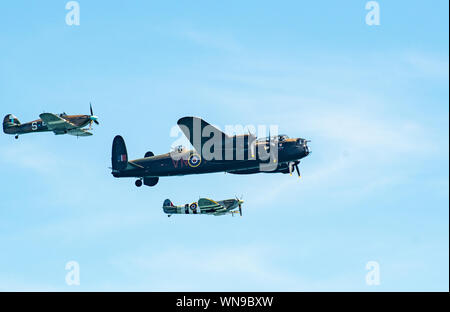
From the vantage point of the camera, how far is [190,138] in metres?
74.9

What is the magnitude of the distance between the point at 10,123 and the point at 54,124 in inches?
319

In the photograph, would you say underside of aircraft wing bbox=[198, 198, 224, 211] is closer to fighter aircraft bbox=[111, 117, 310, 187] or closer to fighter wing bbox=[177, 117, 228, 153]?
fighter aircraft bbox=[111, 117, 310, 187]

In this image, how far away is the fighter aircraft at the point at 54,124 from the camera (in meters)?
82.8

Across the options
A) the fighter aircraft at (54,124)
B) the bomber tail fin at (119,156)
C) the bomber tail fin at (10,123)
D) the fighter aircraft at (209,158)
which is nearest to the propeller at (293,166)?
the fighter aircraft at (209,158)

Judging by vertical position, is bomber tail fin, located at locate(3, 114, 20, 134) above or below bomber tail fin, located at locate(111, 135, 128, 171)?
above

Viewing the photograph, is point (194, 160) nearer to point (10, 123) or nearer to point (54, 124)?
point (54, 124)

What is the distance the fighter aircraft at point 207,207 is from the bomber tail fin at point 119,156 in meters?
8.91

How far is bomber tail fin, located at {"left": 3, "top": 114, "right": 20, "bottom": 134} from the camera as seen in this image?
8781cm

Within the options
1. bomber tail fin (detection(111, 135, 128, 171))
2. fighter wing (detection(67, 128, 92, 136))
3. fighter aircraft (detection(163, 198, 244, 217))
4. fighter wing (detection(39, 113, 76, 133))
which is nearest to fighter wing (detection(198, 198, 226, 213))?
fighter aircraft (detection(163, 198, 244, 217))

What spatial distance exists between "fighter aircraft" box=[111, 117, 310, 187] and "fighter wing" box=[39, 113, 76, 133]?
662cm

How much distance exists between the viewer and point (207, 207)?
81500mm

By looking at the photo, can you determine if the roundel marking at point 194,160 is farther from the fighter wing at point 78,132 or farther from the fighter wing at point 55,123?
the fighter wing at point 55,123
